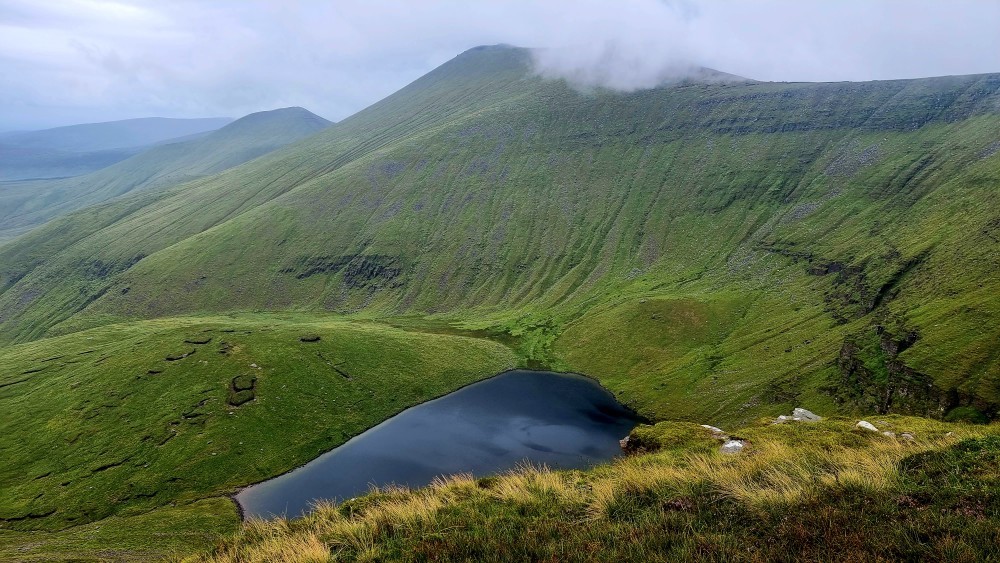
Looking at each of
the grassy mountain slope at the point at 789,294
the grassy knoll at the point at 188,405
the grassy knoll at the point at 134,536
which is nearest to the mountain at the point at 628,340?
the grassy knoll at the point at 188,405

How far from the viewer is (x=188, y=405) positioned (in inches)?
3403

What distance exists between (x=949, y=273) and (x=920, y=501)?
11455 cm

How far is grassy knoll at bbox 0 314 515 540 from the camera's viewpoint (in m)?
70.2

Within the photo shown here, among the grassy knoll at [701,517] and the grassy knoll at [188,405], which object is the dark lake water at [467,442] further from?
the grassy knoll at [701,517]

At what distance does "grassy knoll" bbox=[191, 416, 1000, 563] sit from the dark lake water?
162ft

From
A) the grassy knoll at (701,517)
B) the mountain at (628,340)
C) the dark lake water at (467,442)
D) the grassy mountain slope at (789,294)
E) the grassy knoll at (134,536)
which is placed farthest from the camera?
the grassy mountain slope at (789,294)

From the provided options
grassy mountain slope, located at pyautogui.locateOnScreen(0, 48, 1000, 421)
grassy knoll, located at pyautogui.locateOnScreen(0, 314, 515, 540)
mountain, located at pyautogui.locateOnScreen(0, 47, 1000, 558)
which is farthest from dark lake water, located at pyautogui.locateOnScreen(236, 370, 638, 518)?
grassy mountain slope, located at pyautogui.locateOnScreen(0, 48, 1000, 421)

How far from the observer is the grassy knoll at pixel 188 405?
70.2 meters

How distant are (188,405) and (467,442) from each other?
4962 cm

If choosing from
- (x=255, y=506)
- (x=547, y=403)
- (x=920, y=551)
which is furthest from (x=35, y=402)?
(x=920, y=551)

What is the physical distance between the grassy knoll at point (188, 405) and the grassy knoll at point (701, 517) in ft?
223

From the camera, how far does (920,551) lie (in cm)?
1003

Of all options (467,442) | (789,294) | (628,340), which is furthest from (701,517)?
(789,294)

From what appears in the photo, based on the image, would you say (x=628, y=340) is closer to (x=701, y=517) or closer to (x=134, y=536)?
(x=134, y=536)
